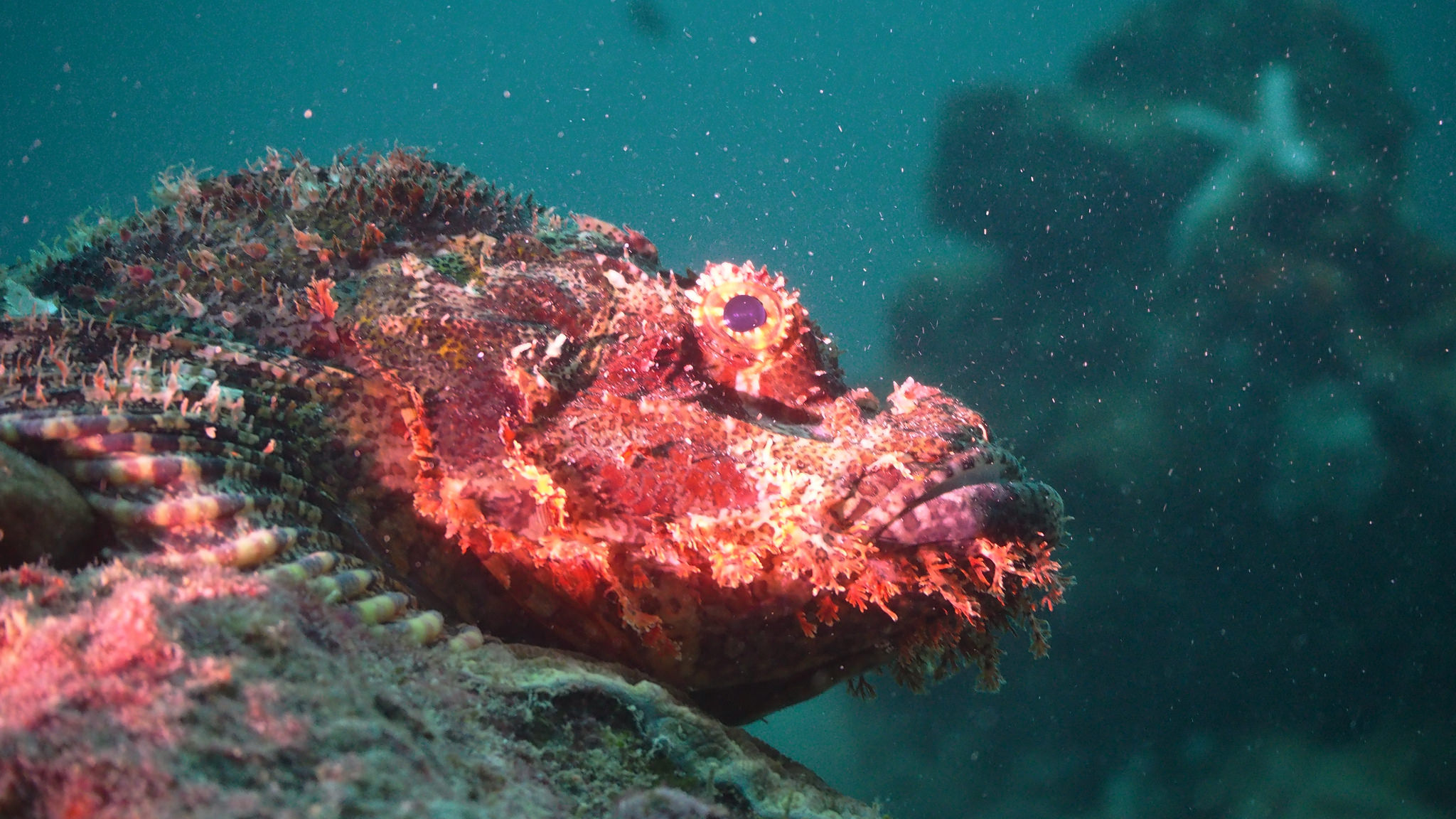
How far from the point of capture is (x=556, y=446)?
329 centimetres

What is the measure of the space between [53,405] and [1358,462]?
612 inches

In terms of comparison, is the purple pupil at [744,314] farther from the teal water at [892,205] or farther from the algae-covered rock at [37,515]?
the teal water at [892,205]

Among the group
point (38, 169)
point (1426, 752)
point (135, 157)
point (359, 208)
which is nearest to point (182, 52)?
point (135, 157)

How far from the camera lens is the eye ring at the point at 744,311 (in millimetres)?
3857

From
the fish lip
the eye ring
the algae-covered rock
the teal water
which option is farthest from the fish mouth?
the teal water

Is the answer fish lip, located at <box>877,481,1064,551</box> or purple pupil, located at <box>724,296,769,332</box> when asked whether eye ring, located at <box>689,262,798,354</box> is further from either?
fish lip, located at <box>877,481,1064,551</box>

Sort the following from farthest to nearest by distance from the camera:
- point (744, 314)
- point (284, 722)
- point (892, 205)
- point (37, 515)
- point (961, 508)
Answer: point (892, 205) → point (744, 314) → point (961, 508) → point (37, 515) → point (284, 722)

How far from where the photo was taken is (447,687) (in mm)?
2279

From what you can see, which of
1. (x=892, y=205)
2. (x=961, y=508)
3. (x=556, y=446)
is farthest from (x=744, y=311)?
(x=892, y=205)

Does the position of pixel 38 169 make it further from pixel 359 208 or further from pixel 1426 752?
pixel 1426 752

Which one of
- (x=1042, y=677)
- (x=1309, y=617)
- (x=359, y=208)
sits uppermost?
(x=1309, y=617)

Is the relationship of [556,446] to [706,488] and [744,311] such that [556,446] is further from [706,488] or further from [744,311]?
[744,311]

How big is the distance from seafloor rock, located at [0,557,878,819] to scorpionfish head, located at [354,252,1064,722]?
686 millimetres

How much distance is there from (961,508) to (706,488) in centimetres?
111
